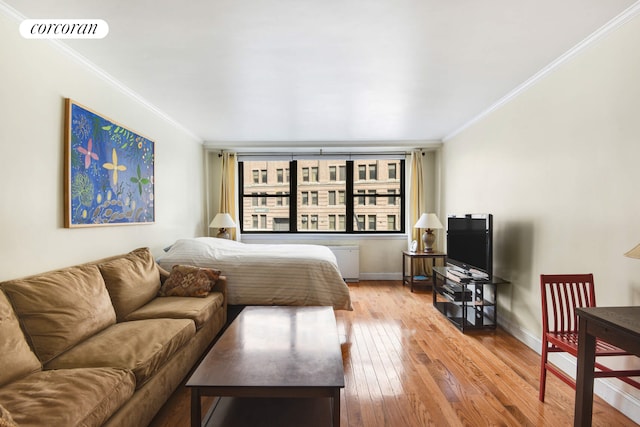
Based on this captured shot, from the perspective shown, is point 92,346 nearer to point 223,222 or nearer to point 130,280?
point 130,280

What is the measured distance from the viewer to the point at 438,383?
90.0 inches

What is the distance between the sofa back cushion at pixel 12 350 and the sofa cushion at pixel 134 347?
0.42ft

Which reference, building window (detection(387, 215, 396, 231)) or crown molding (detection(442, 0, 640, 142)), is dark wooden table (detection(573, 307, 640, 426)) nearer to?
crown molding (detection(442, 0, 640, 142))

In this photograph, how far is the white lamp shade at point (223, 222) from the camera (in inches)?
199

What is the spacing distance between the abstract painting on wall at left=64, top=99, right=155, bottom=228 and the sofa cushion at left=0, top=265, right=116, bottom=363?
53 cm

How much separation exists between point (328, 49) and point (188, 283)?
2304 millimetres

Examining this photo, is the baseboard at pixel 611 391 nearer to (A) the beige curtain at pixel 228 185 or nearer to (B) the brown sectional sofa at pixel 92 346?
(B) the brown sectional sofa at pixel 92 346

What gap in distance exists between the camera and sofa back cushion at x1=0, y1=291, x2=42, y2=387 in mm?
1467

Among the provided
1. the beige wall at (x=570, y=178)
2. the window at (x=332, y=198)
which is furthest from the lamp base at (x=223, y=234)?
the beige wall at (x=570, y=178)

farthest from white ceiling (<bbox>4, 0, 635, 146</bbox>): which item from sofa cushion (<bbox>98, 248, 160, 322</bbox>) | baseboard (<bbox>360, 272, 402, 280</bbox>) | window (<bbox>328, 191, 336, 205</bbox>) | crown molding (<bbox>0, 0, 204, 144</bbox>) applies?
baseboard (<bbox>360, 272, 402, 280</bbox>)

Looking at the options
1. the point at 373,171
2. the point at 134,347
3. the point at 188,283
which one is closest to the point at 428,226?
the point at 373,171

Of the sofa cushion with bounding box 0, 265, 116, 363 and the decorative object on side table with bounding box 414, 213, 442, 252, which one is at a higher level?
the decorative object on side table with bounding box 414, 213, 442, 252

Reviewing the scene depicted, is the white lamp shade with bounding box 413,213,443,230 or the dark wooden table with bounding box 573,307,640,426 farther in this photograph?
the white lamp shade with bounding box 413,213,443,230

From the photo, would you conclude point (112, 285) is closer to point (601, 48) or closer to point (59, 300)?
point (59, 300)
